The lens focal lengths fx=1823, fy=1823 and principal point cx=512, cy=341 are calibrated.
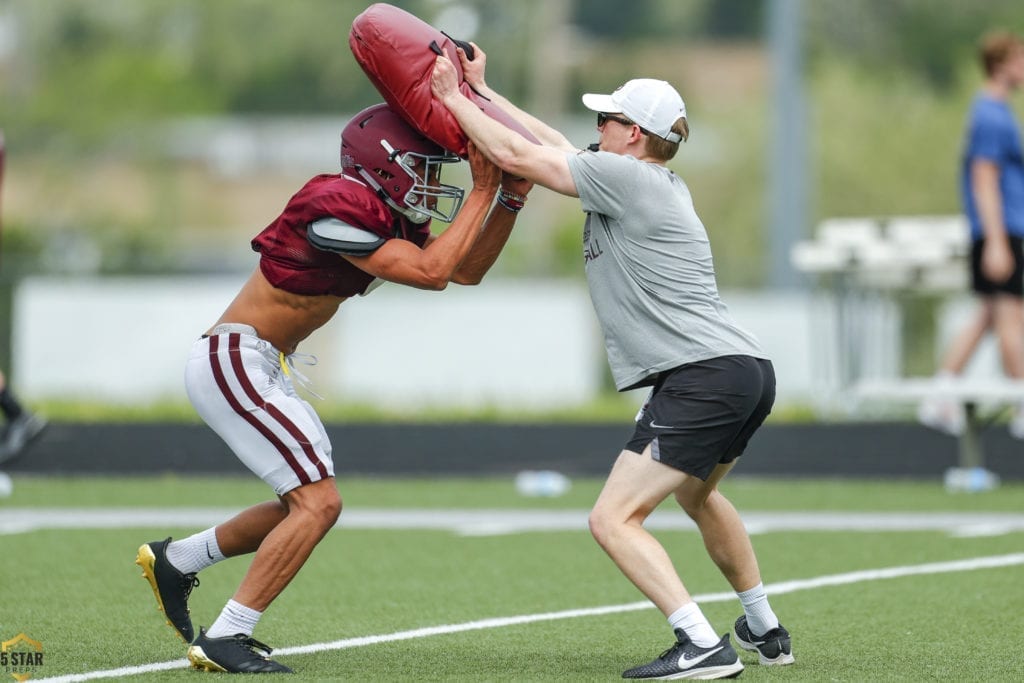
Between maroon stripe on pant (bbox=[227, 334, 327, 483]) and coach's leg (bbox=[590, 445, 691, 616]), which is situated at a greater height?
maroon stripe on pant (bbox=[227, 334, 327, 483])

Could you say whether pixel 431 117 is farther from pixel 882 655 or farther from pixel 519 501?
pixel 519 501

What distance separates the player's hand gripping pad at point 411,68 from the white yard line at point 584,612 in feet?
6.50

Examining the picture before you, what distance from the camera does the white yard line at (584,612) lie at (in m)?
6.48

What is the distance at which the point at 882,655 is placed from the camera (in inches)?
266

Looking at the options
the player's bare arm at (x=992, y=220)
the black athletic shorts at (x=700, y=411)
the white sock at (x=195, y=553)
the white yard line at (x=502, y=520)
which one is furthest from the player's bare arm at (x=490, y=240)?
the player's bare arm at (x=992, y=220)

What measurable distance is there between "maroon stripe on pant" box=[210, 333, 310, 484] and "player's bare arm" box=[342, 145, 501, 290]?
63 cm

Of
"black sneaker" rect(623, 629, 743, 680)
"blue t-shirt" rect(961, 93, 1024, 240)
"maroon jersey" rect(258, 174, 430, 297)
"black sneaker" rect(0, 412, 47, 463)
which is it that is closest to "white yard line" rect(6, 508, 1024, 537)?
"black sneaker" rect(0, 412, 47, 463)

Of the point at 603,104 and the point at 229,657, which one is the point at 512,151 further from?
the point at 229,657

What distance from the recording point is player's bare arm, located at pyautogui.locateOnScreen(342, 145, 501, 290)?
21.0ft

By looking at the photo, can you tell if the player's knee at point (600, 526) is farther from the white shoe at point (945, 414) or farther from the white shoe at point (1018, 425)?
the white shoe at point (1018, 425)

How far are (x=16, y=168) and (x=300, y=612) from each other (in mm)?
42799

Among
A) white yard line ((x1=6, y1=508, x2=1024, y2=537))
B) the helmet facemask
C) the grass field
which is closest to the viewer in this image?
the helmet facemask

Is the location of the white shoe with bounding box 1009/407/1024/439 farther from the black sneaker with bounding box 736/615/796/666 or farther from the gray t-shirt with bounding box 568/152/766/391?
the gray t-shirt with bounding box 568/152/766/391

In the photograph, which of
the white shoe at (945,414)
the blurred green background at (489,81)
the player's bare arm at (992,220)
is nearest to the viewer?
the player's bare arm at (992,220)
